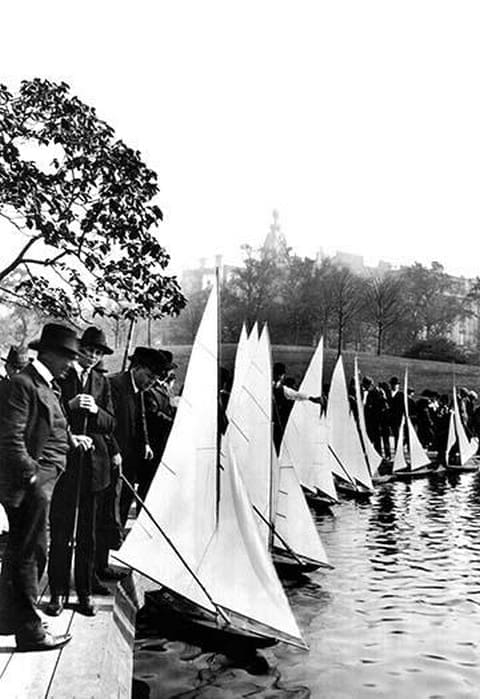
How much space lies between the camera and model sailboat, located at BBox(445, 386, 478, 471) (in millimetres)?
22062

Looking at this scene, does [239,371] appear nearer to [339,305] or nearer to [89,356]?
[89,356]

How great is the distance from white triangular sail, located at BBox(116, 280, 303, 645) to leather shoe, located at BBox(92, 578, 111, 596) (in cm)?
39

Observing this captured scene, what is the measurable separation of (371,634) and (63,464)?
147 inches

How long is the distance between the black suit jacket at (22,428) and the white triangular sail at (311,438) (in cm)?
747

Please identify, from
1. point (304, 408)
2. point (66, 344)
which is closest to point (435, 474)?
point (304, 408)

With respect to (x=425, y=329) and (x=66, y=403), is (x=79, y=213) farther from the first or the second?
(x=425, y=329)

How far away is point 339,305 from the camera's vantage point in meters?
23.9

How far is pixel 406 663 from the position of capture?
7578 mm

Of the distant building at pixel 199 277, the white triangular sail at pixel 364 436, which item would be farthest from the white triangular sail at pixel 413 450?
the distant building at pixel 199 277

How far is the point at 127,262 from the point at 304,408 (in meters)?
6.82

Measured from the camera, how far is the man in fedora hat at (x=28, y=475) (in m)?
5.48

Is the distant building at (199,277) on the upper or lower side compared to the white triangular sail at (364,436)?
upper

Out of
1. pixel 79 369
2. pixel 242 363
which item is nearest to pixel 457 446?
pixel 242 363

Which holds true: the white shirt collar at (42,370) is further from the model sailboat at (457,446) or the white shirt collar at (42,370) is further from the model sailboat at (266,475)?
the model sailboat at (457,446)
